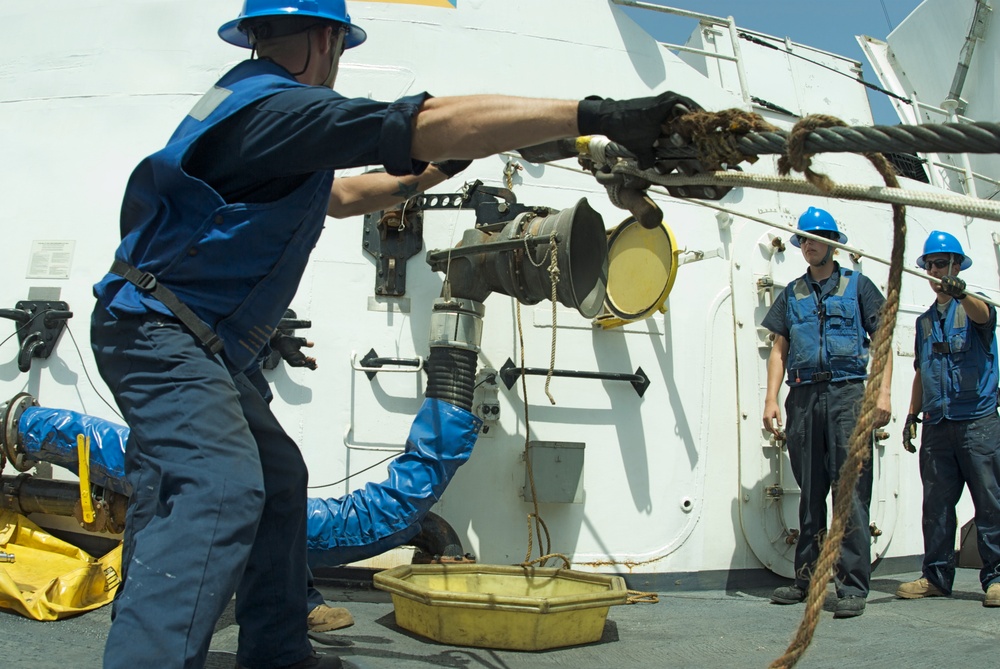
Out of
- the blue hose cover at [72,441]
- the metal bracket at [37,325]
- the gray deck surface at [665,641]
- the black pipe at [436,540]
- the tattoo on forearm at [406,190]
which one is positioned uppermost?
the tattoo on forearm at [406,190]

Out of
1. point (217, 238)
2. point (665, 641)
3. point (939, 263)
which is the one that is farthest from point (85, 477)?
point (939, 263)

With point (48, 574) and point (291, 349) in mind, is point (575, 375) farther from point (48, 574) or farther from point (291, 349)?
point (48, 574)

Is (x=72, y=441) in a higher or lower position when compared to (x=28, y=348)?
lower

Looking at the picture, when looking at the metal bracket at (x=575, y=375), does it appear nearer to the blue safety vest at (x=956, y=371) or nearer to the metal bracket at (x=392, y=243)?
the metal bracket at (x=392, y=243)

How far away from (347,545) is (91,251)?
1634 mm

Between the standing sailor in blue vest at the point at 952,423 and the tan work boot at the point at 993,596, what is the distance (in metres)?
0.12

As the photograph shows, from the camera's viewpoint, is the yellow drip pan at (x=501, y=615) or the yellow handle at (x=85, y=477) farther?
the yellow handle at (x=85, y=477)

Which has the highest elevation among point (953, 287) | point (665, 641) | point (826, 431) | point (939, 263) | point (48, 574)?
point (939, 263)

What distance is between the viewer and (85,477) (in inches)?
114

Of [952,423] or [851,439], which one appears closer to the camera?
[851,439]

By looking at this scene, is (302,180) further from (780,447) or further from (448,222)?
(780,447)

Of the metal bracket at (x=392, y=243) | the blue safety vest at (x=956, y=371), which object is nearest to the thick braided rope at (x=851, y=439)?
the metal bracket at (x=392, y=243)

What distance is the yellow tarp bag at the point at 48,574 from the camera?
2.66 meters

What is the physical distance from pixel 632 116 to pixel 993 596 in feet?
9.81
